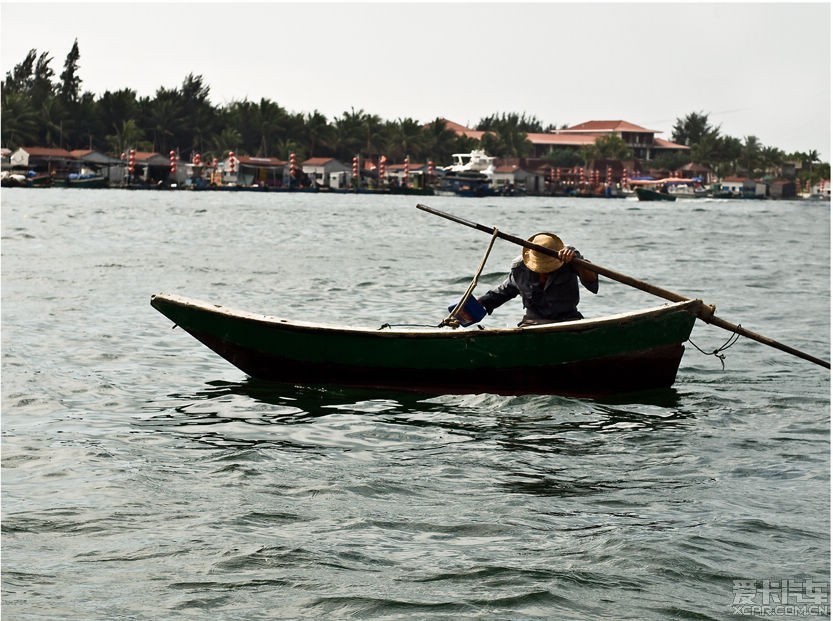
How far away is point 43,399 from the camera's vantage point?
1036cm

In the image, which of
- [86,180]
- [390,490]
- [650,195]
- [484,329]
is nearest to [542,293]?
[484,329]

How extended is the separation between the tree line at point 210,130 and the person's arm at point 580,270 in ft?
294

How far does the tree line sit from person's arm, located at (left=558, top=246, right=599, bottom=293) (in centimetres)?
8965

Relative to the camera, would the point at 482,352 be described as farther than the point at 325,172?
No

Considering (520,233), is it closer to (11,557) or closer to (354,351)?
(354,351)

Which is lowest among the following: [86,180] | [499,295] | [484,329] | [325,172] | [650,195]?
[484,329]

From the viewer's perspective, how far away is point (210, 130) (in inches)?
4326

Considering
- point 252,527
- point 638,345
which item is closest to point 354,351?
point 638,345

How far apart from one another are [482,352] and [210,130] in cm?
10341

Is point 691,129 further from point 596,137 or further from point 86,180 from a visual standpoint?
point 86,180

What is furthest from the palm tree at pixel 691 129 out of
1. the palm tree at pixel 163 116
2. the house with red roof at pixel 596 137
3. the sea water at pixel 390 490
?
the sea water at pixel 390 490

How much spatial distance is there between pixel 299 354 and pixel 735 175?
136 metres

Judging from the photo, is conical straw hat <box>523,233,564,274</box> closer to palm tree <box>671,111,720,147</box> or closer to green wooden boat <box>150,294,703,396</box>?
green wooden boat <box>150,294,703,396</box>

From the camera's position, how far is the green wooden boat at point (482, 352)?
9.70m
